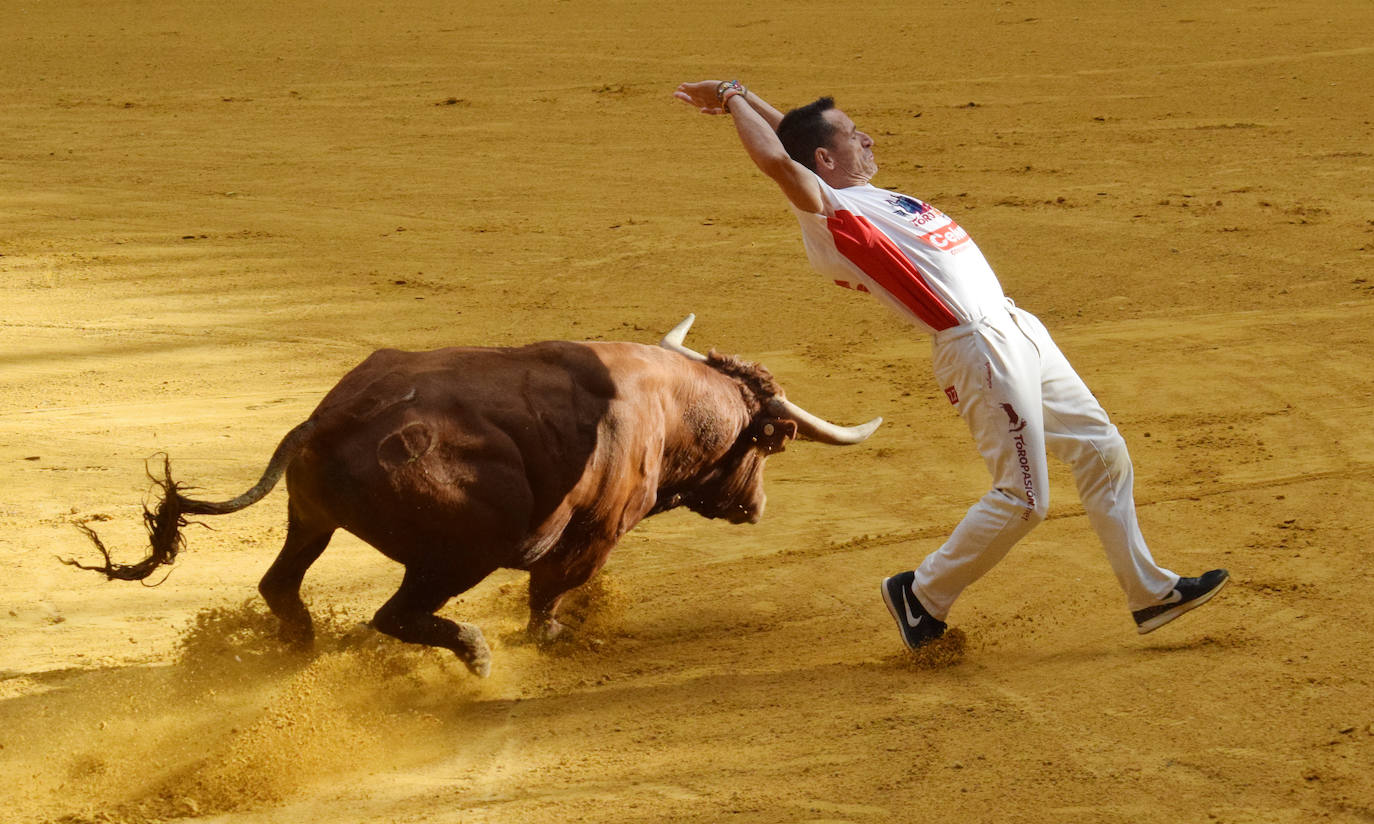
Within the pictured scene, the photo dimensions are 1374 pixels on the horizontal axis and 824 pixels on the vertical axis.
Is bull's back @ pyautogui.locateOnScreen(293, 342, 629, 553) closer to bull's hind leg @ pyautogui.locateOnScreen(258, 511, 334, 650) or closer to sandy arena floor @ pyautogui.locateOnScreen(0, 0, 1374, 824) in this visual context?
bull's hind leg @ pyautogui.locateOnScreen(258, 511, 334, 650)

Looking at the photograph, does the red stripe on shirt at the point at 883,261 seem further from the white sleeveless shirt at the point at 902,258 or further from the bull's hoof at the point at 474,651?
the bull's hoof at the point at 474,651

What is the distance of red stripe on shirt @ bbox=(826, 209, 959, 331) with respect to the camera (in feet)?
17.9

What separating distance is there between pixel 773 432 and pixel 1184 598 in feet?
5.96

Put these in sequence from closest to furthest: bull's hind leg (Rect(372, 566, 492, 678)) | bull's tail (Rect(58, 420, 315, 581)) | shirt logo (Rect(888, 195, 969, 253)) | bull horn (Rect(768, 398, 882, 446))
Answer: bull's tail (Rect(58, 420, 315, 581)) → bull's hind leg (Rect(372, 566, 492, 678)) → shirt logo (Rect(888, 195, 969, 253)) → bull horn (Rect(768, 398, 882, 446))

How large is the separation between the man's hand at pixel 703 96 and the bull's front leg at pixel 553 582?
1.86m

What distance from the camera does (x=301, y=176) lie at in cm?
1329

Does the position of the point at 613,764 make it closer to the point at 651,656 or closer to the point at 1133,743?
the point at 651,656

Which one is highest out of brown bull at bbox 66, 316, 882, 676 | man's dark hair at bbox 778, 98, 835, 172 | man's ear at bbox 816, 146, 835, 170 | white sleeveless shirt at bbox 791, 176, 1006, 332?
man's dark hair at bbox 778, 98, 835, 172

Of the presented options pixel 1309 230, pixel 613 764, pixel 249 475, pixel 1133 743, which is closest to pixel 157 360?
pixel 249 475

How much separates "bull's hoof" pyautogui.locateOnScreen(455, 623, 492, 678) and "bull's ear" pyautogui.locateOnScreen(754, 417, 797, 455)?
1.56 meters

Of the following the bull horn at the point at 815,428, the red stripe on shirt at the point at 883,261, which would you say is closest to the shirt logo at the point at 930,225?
the red stripe on shirt at the point at 883,261

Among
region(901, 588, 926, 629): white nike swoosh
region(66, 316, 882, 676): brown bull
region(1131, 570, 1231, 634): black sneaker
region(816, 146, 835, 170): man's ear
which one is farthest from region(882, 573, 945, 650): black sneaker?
region(816, 146, 835, 170): man's ear

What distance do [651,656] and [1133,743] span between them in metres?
1.94

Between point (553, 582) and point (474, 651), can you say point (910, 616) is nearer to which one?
point (553, 582)
